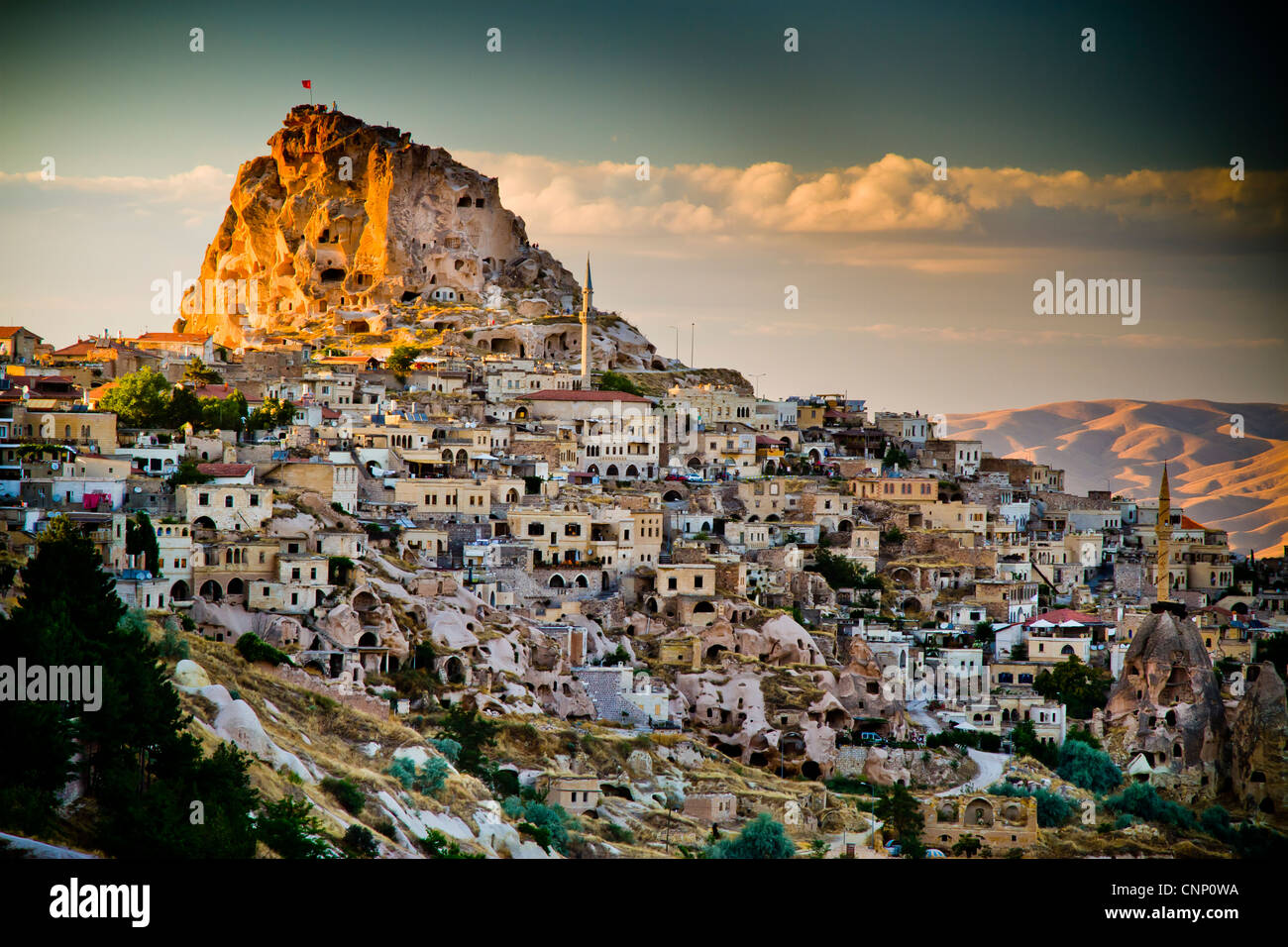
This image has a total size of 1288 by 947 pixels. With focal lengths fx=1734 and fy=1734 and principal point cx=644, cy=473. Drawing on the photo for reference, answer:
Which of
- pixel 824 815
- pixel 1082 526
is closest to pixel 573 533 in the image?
pixel 824 815

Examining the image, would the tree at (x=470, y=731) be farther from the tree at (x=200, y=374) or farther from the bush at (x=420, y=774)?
the tree at (x=200, y=374)

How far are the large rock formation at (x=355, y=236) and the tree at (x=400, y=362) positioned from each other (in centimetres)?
815

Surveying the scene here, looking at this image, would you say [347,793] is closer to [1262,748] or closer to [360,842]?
[360,842]

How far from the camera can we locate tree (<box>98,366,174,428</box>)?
90.4ft

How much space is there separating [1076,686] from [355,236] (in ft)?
95.6

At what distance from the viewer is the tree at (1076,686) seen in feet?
84.9

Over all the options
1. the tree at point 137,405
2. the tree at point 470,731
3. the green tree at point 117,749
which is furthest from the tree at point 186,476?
the green tree at point 117,749

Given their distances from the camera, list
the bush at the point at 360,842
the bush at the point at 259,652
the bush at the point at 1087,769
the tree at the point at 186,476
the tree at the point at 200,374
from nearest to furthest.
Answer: the bush at the point at 360,842, the bush at the point at 259,652, the tree at the point at 186,476, the bush at the point at 1087,769, the tree at the point at 200,374

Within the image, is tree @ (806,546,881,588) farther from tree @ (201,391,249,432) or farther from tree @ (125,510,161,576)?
tree @ (125,510,161,576)

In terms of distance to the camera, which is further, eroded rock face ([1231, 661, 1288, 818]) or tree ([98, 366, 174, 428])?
tree ([98, 366, 174, 428])

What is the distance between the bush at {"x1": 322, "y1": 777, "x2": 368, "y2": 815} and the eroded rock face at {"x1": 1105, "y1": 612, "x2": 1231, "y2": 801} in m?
13.5

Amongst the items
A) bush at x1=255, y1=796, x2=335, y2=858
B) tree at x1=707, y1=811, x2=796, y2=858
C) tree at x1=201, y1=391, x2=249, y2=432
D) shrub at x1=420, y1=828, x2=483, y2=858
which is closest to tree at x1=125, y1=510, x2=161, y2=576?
shrub at x1=420, y1=828, x2=483, y2=858

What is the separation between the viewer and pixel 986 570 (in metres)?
29.7
